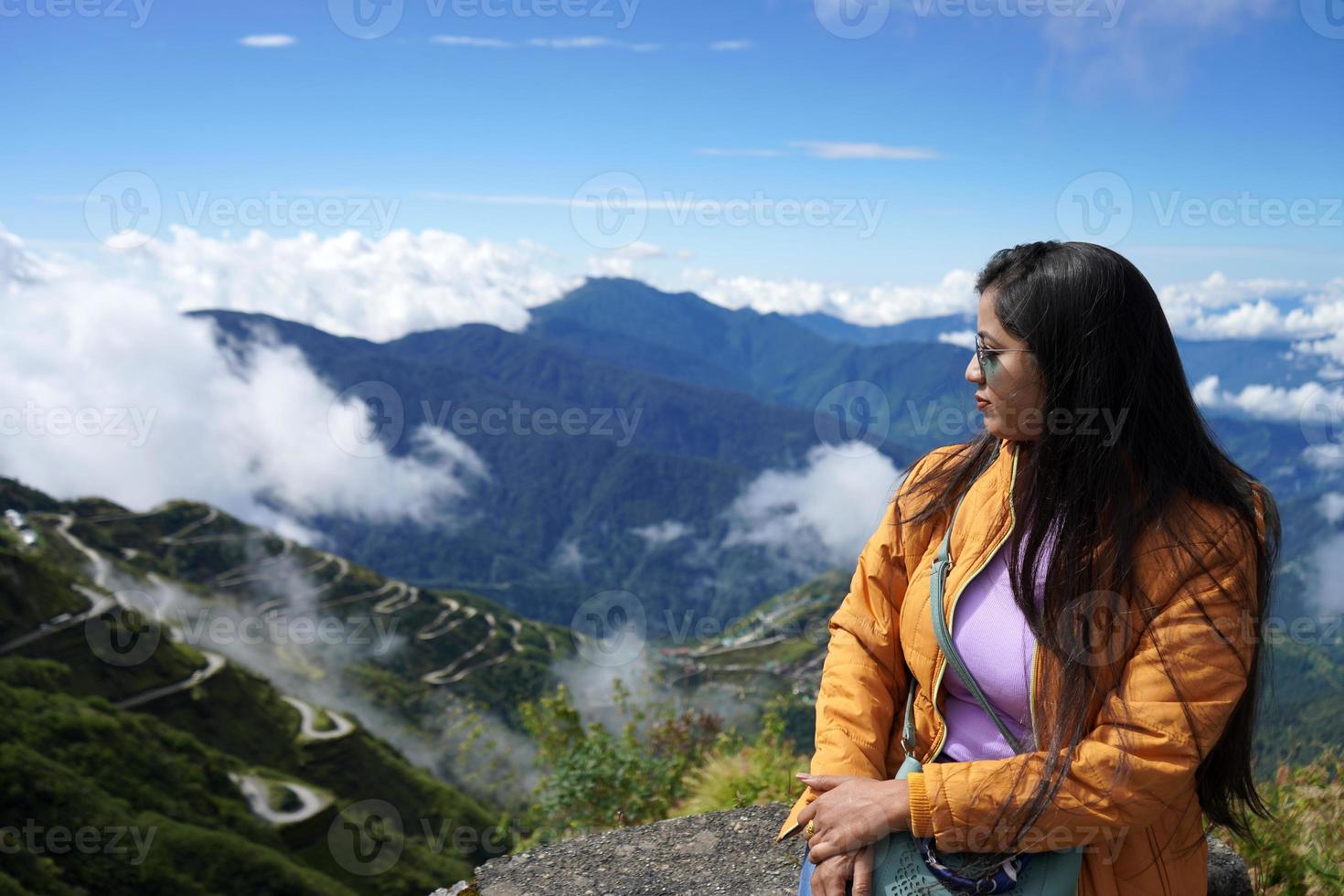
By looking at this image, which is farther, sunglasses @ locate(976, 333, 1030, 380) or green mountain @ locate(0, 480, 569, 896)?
green mountain @ locate(0, 480, 569, 896)

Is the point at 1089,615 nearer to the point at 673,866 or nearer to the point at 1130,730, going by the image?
the point at 1130,730

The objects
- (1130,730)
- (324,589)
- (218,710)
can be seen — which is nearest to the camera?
(1130,730)

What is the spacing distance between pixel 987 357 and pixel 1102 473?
0.45m

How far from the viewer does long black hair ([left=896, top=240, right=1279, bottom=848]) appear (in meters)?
2.47

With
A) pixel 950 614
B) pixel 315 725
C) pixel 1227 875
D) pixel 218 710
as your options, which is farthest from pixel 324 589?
pixel 950 614

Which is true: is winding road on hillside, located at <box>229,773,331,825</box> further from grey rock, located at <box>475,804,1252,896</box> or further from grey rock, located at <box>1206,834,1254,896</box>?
grey rock, located at <box>1206,834,1254,896</box>

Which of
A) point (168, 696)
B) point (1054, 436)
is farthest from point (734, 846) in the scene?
point (168, 696)

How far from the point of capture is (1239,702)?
2650 millimetres

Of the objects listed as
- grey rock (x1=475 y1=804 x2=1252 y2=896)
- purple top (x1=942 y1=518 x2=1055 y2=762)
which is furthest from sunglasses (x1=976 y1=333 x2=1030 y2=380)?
grey rock (x1=475 y1=804 x2=1252 y2=896)

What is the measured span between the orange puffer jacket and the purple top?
37 mm

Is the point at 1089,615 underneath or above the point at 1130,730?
above

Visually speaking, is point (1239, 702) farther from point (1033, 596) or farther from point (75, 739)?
point (75, 739)

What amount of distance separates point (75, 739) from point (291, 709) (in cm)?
2894

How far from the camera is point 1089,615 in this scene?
2.52 m
